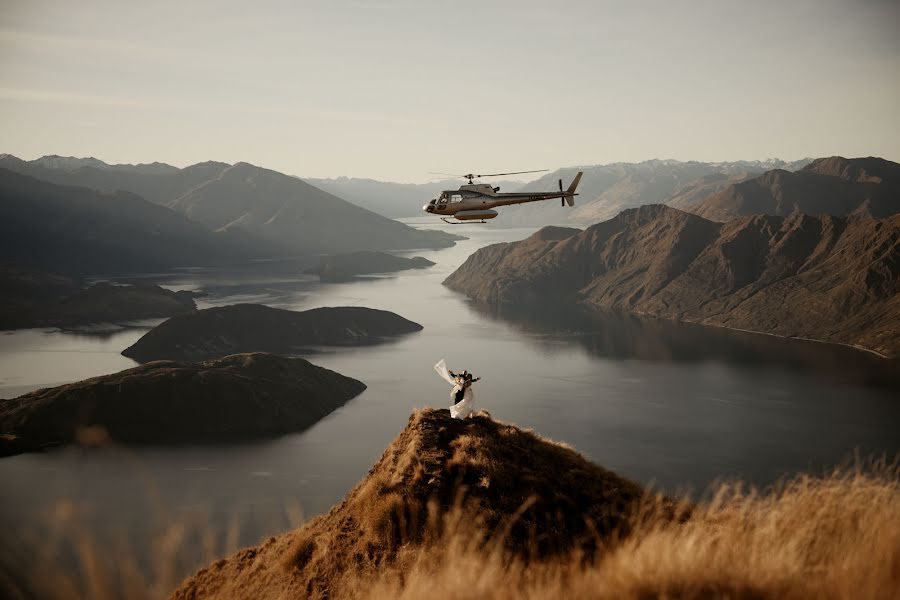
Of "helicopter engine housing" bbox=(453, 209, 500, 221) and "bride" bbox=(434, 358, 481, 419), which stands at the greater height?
"helicopter engine housing" bbox=(453, 209, 500, 221)

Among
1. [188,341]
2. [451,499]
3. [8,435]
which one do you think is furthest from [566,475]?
[188,341]

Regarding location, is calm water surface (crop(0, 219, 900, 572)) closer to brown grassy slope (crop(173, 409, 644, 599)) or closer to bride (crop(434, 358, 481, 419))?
bride (crop(434, 358, 481, 419))

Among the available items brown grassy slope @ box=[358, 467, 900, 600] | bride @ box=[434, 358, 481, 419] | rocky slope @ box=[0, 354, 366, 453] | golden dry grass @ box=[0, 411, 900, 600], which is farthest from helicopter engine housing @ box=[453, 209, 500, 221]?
rocky slope @ box=[0, 354, 366, 453]

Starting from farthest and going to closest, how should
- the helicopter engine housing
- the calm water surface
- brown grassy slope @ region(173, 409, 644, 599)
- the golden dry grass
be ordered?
the calm water surface → the helicopter engine housing → brown grassy slope @ region(173, 409, 644, 599) → the golden dry grass

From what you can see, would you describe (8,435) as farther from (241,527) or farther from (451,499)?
(451,499)

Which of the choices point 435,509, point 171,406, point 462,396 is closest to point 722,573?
point 435,509
